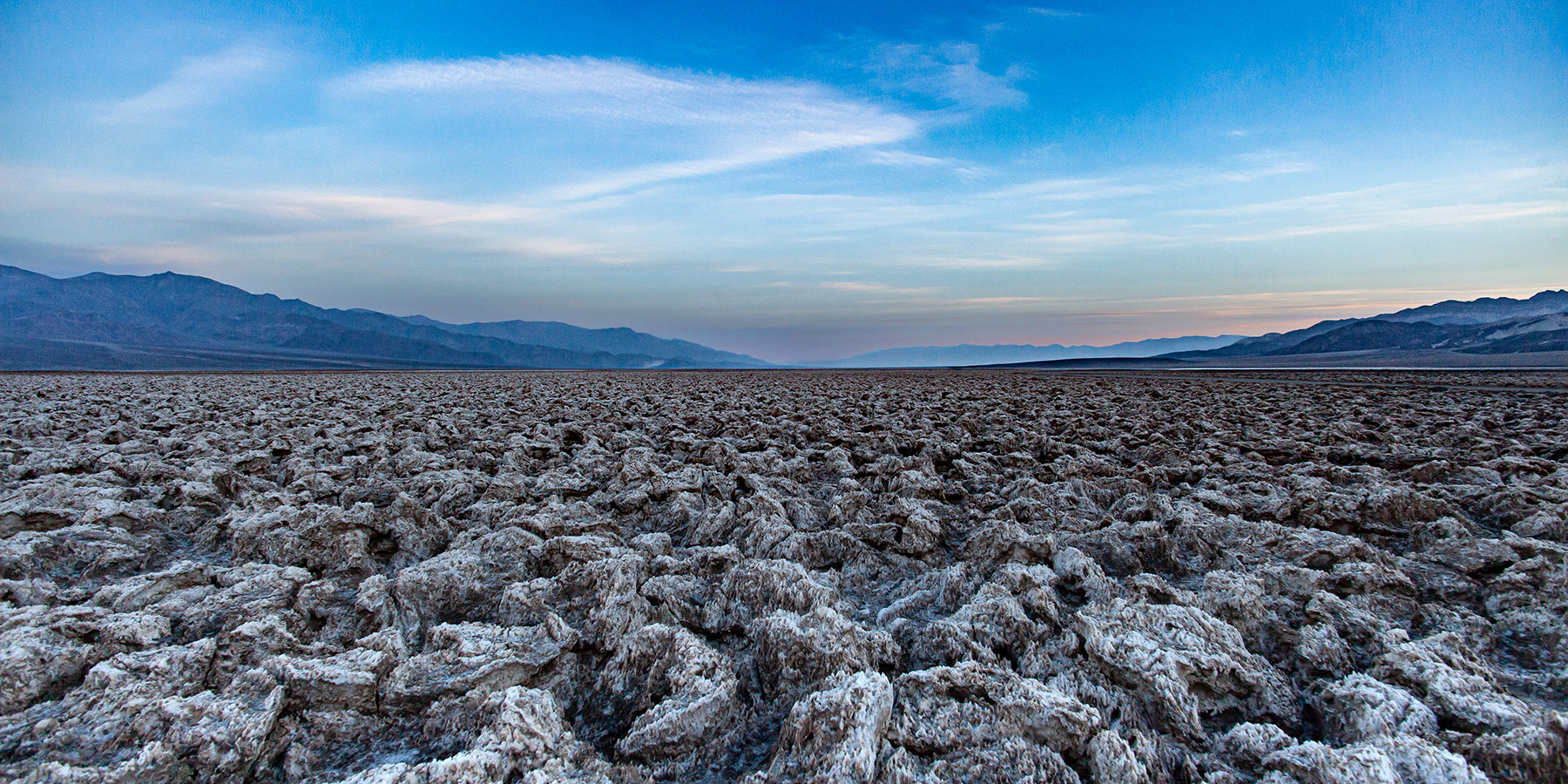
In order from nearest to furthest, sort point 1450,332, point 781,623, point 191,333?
point 781,623 → point 1450,332 → point 191,333

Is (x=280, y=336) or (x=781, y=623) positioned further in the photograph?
(x=280, y=336)

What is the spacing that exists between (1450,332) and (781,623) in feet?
345

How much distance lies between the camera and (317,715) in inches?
61.3

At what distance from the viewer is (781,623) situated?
1886 mm

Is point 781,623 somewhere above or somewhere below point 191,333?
below

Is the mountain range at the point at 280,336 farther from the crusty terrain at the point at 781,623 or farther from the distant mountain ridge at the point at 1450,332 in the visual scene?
the crusty terrain at the point at 781,623

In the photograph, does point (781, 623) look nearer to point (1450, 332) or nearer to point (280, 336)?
point (1450, 332)

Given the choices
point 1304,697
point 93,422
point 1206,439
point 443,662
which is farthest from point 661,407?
point 1304,697

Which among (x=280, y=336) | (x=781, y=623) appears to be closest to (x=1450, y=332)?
(x=781, y=623)

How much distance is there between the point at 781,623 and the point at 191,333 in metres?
206

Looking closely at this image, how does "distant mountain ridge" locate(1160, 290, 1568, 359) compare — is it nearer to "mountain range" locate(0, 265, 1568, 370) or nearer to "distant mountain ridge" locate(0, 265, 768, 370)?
"mountain range" locate(0, 265, 1568, 370)

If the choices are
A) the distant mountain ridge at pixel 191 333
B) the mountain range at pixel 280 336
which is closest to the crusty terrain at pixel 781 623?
the mountain range at pixel 280 336

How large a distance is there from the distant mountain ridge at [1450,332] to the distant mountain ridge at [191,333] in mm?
126453

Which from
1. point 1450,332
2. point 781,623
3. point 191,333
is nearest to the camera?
point 781,623
